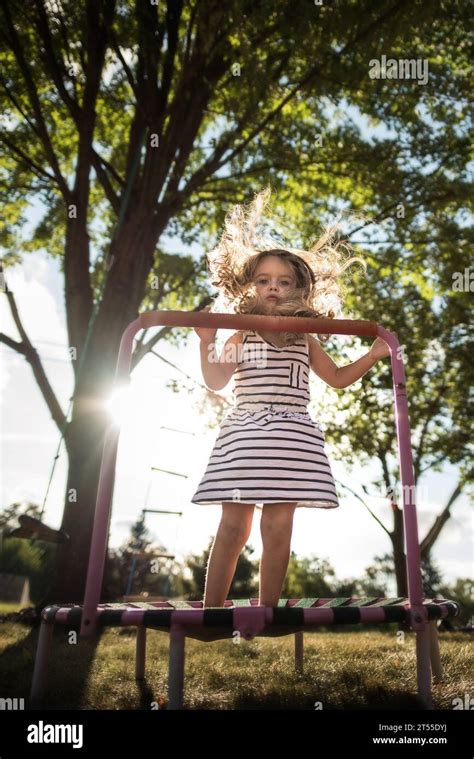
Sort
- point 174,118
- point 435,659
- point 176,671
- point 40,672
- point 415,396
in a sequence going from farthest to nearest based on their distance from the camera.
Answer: point 415,396 < point 174,118 < point 435,659 < point 40,672 < point 176,671

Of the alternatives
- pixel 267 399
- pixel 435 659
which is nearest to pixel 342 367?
pixel 267 399

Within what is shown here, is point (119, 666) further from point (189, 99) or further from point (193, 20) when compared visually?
point (193, 20)

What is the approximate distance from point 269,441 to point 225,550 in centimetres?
53

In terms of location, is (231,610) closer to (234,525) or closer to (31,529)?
(234,525)

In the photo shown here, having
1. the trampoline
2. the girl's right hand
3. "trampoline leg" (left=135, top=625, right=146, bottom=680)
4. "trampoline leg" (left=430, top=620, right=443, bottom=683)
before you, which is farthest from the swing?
"trampoline leg" (left=430, top=620, right=443, bottom=683)

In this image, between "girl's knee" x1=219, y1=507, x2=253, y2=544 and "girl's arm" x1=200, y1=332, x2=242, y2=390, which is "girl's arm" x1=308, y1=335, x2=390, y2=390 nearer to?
"girl's arm" x1=200, y1=332, x2=242, y2=390

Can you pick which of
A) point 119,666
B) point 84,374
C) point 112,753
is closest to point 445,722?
point 112,753

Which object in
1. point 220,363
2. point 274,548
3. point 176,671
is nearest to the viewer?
point 176,671

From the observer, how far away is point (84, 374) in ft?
23.8

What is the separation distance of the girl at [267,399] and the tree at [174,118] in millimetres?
3820

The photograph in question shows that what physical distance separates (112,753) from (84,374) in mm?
5398

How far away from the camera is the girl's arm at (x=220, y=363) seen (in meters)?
3.36

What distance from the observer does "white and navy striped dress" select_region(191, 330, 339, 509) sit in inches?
116

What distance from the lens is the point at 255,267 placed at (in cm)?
366
